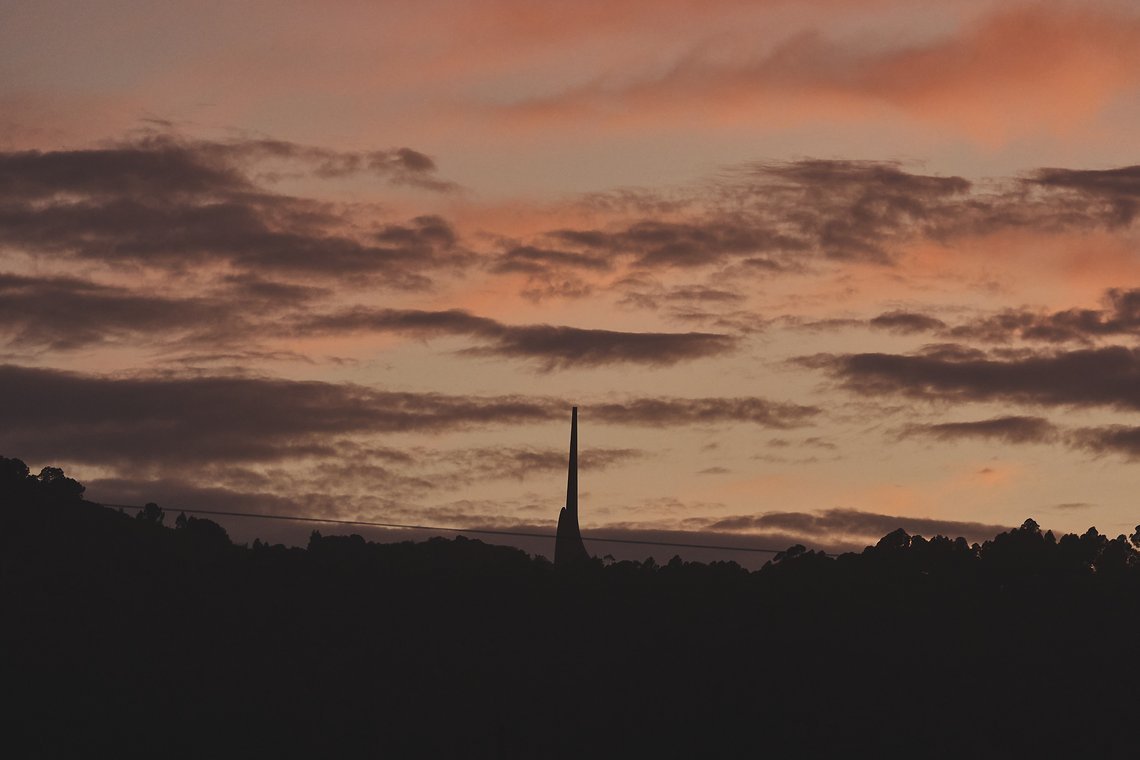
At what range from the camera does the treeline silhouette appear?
108562 millimetres

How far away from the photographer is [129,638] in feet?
408

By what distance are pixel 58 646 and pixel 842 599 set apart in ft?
181

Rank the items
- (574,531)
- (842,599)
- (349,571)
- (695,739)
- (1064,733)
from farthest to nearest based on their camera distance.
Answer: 1. (574,531)
2. (349,571)
3. (842,599)
4. (695,739)
5. (1064,733)

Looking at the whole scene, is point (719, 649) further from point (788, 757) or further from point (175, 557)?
point (175, 557)

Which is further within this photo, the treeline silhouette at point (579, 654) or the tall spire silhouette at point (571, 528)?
the tall spire silhouette at point (571, 528)

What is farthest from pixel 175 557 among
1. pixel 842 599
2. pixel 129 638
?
pixel 842 599

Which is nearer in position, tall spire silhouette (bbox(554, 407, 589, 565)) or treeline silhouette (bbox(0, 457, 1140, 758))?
treeline silhouette (bbox(0, 457, 1140, 758))

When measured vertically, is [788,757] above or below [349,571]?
below

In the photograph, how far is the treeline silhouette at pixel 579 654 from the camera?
109 m

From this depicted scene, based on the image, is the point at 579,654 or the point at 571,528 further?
the point at 571,528

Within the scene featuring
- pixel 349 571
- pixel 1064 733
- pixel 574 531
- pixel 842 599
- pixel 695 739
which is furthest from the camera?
pixel 574 531

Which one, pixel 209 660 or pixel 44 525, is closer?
pixel 209 660

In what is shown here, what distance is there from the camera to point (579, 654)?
123 metres

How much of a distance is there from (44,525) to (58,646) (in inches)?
1008
